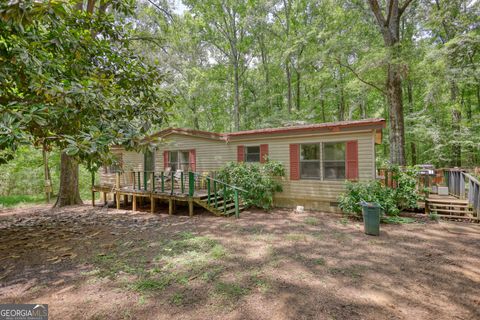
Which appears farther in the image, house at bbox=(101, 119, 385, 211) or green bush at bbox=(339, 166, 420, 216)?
house at bbox=(101, 119, 385, 211)

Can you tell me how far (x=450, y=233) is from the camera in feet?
17.8

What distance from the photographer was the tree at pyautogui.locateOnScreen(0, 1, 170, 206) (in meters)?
3.16

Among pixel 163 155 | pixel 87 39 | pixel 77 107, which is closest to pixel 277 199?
pixel 163 155

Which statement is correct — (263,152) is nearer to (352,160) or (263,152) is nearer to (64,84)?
(352,160)

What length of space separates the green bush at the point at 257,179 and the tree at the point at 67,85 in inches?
136

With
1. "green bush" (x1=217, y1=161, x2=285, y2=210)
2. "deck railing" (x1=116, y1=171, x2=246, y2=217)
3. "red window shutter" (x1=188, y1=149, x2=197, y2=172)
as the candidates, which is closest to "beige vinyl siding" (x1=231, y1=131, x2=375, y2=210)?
"green bush" (x1=217, y1=161, x2=285, y2=210)

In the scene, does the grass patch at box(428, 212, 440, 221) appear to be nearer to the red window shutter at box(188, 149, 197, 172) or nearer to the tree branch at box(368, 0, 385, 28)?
the tree branch at box(368, 0, 385, 28)

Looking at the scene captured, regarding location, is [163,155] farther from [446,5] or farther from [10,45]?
[446,5]

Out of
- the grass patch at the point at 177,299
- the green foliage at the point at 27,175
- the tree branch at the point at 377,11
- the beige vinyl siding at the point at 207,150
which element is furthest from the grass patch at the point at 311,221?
the green foliage at the point at 27,175

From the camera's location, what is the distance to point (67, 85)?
13.4 feet

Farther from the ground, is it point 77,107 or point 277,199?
point 77,107

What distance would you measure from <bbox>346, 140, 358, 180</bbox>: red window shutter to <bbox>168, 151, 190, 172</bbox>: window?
6917 mm

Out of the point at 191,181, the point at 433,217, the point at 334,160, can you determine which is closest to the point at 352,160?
the point at 334,160

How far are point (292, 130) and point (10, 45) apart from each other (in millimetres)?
7357
